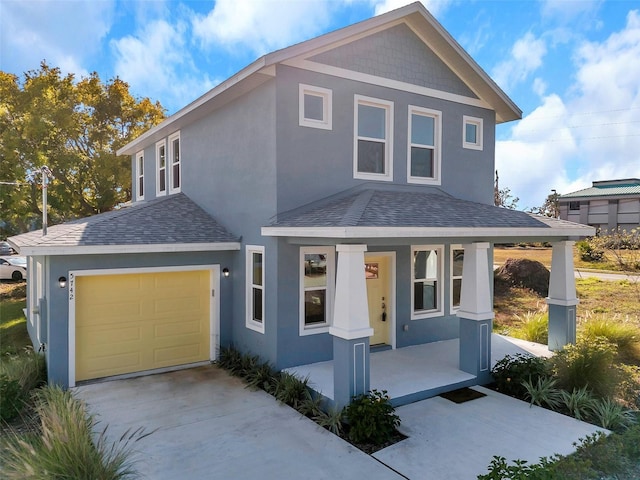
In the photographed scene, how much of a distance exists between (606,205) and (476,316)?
140 ft

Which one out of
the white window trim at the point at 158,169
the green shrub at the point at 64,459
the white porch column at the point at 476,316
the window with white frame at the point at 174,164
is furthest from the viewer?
the white window trim at the point at 158,169

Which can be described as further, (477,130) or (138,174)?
(138,174)

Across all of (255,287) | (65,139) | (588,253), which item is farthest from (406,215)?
(588,253)

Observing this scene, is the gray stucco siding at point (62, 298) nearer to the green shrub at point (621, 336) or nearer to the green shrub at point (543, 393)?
the green shrub at point (543, 393)

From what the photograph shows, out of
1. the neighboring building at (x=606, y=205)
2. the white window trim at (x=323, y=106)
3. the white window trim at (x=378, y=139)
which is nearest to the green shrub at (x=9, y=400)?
the white window trim at (x=323, y=106)

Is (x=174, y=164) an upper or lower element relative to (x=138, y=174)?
lower

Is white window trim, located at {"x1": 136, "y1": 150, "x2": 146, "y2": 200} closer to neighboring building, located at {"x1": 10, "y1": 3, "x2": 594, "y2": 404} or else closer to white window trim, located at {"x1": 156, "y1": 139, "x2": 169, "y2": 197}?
white window trim, located at {"x1": 156, "y1": 139, "x2": 169, "y2": 197}

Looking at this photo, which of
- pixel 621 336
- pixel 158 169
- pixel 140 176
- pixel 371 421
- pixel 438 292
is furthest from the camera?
pixel 140 176

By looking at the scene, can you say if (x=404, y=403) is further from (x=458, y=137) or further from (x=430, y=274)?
(x=458, y=137)

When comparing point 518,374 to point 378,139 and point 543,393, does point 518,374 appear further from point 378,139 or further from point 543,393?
point 378,139

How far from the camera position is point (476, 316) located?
828 centimetres

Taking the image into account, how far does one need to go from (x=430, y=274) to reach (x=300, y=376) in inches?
176

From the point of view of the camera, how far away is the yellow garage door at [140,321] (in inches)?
336

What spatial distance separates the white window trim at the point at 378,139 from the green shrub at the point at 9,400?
7350mm
